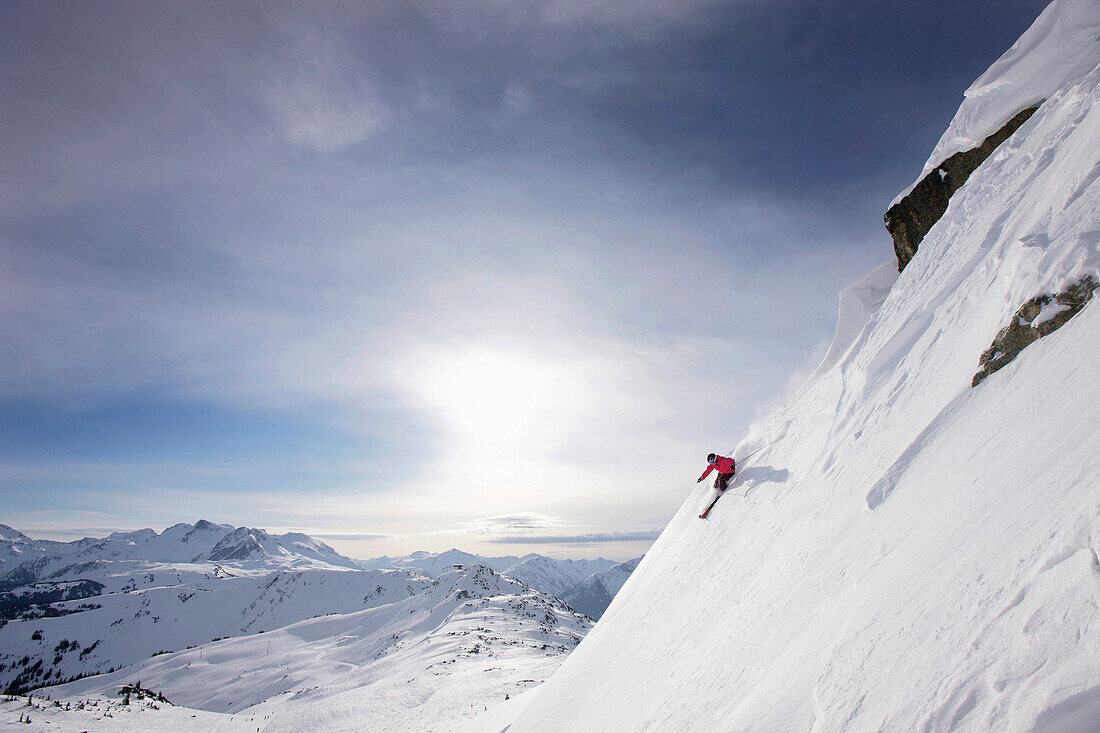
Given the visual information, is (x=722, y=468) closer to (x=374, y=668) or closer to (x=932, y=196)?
(x=932, y=196)

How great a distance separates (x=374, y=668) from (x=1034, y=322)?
55948mm

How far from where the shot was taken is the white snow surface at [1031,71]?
905 cm

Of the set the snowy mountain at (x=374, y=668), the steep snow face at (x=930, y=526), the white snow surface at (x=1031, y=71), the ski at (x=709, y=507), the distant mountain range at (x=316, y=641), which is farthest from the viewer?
the distant mountain range at (x=316, y=641)

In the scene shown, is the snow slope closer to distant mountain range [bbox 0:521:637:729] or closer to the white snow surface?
distant mountain range [bbox 0:521:637:729]

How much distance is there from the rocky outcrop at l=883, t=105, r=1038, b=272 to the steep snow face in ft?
2.27

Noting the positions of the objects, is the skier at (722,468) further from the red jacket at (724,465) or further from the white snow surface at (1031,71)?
the white snow surface at (1031,71)

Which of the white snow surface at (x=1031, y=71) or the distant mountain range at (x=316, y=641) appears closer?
the white snow surface at (x=1031, y=71)

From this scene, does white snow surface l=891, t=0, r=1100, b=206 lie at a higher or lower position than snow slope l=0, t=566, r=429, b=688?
higher

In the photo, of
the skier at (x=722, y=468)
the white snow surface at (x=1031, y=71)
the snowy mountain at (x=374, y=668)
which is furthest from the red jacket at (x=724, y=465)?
the snowy mountain at (x=374, y=668)

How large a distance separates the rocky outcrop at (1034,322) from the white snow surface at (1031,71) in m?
7.13

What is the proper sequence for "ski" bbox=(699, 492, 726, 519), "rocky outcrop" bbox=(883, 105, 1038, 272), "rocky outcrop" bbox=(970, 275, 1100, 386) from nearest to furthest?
"rocky outcrop" bbox=(970, 275, 1100, 386) < "ski" bbox=(699, 492, 726, 519) < "rocky outcrop" bbox=(883, 105, 1038, 272)

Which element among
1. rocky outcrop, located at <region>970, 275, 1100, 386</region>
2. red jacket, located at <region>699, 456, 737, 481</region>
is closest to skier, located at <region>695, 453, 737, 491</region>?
red jacket, located at <region>699, 456, 737, 481</region>

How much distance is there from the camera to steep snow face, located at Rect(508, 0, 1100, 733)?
3.04 meters

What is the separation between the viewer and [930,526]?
4.57 m
